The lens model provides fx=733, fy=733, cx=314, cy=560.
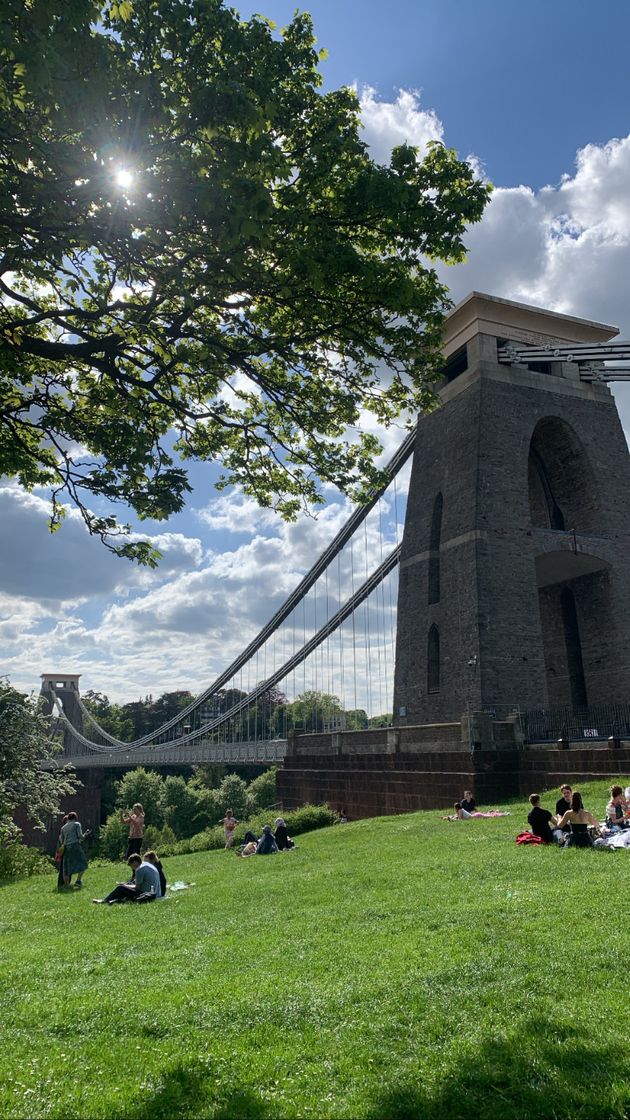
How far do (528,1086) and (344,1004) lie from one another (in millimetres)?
1490

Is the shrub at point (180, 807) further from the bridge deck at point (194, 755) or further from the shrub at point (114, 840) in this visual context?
the shrub at point (114, 840)

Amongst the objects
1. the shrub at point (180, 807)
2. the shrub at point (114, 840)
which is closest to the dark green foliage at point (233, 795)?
the shrub at point (180, 807)

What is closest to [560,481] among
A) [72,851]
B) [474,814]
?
[474,814]

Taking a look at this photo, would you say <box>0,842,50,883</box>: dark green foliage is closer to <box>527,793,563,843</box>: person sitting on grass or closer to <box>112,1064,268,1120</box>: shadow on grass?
<box>527,793,563,843</box>: person sitting on grass

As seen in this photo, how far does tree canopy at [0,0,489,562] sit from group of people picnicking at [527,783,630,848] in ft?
17.7

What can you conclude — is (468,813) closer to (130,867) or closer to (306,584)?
(130,867)

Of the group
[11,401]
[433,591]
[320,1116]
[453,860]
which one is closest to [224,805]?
[433,591]

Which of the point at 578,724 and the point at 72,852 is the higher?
the point at 578,724

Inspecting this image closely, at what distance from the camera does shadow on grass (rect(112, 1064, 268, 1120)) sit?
3.83 meters

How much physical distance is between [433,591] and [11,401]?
21.0 m

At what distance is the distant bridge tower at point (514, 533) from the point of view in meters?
24.2

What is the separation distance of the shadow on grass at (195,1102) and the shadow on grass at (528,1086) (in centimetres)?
65

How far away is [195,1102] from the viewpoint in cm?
394

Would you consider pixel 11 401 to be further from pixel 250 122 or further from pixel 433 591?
pixel 433 591
